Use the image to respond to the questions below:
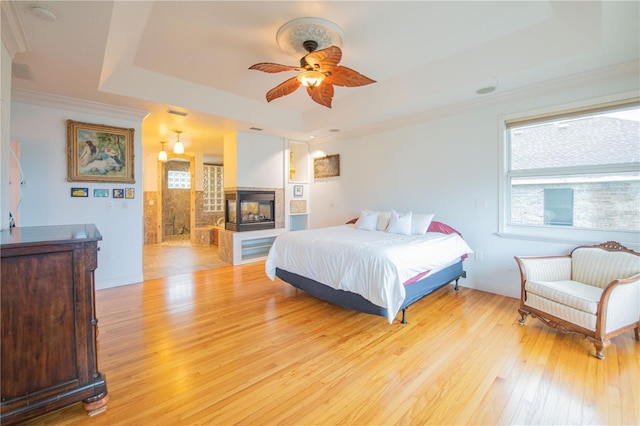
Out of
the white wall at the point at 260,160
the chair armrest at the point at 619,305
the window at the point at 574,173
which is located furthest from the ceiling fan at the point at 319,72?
the chair armrest at the point at 619,305

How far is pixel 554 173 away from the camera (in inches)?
129

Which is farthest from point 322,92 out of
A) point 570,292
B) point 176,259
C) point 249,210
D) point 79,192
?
point 176,259

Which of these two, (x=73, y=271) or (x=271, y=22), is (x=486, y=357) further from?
(x=271, y=22)

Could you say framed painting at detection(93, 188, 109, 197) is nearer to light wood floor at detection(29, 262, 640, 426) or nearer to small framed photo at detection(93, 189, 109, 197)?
small framed photo at detection(93, 189, 109, 197)

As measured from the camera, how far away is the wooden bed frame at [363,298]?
2.68 meters

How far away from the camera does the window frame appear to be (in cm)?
285

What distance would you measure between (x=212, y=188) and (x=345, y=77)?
699 centimetres

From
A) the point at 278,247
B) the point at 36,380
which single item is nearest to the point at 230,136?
the point at 278,247

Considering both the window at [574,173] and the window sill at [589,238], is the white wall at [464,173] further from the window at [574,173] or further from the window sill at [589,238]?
the window at [574,173]

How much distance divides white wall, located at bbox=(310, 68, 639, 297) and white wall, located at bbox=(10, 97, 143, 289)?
3.88 metres

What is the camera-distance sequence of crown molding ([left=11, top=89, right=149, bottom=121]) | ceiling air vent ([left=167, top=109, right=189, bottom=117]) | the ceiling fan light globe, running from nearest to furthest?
the ceiling fan light globe < crown molding ([left=11, top=89, right=149, bottom=121]) < ceiling air vent ([left=167, top=109, right=189, bottom=117])

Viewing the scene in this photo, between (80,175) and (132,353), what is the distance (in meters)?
2.79

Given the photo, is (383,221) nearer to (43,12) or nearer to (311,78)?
(311,78)

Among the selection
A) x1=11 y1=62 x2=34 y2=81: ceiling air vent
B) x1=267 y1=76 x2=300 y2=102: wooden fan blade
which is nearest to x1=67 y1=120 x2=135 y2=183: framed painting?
x1=11 y1=62 x2=34 y2=81: ceiling air vent
